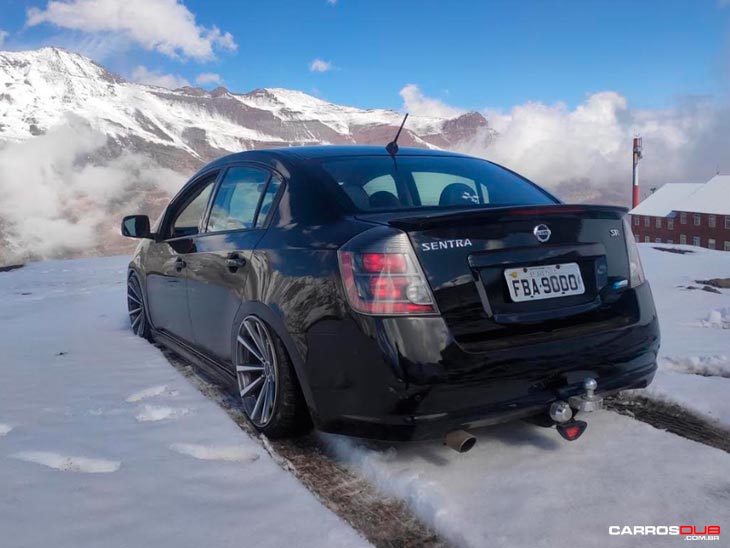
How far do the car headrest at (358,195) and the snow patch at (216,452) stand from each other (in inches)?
48.3

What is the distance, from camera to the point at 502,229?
2221 millimetres

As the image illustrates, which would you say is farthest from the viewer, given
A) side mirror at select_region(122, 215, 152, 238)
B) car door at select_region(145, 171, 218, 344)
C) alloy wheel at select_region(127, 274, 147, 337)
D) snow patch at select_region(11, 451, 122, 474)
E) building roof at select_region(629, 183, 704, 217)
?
building roof at select_region(629, 183, 704, 217)

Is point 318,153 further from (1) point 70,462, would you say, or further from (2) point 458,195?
(1) point 70,462

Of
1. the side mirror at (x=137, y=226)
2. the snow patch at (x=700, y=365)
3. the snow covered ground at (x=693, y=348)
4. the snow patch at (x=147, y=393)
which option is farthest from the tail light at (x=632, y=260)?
the side mirror at (x=137, y=226)

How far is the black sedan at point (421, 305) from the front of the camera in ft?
6.93

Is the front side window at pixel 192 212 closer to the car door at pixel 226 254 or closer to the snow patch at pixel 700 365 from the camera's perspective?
the car door at pixel 226 254

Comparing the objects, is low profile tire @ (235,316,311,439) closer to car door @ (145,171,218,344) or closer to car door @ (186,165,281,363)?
car door @ (186,165,281,363)

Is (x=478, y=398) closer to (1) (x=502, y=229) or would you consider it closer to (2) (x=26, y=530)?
(1) (x=502, y=229)

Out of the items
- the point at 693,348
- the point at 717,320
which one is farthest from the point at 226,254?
the point at 717,320

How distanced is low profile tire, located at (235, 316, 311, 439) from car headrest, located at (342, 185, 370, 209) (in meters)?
0.72

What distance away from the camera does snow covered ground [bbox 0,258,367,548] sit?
6.52ft

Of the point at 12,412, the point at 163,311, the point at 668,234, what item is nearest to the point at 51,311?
the point at 163,311

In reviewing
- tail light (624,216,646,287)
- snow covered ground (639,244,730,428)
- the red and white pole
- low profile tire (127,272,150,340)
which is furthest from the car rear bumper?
the red and white pole

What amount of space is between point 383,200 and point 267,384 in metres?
1.05
